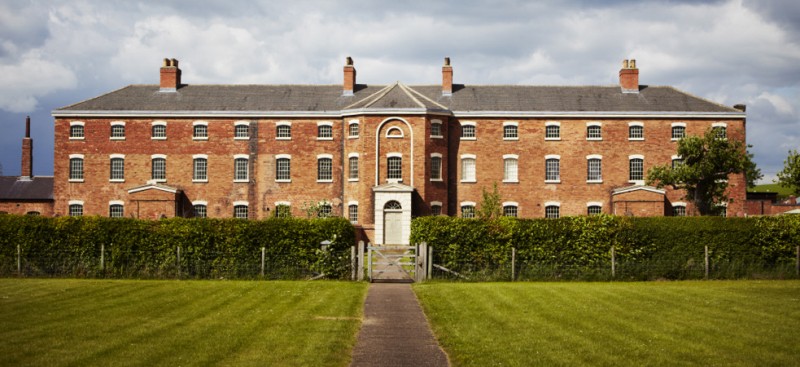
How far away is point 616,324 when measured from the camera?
602 inches

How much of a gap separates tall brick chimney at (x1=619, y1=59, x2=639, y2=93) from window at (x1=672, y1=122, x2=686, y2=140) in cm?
386

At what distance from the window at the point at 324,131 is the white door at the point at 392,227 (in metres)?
6.79

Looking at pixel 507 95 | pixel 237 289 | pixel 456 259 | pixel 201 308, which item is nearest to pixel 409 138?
pixel 507 95

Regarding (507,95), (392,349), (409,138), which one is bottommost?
(392,349)

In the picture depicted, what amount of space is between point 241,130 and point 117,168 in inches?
316

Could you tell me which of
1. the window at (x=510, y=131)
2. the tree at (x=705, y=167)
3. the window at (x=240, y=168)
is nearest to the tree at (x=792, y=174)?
the tree at (x=705, y=167)

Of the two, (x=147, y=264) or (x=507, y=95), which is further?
(x=507, y=95)

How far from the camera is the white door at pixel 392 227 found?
43531 millimetres

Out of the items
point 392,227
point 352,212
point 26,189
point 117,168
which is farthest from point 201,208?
point 26,189

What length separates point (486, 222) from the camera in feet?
86.4

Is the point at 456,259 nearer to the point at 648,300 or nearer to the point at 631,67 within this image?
the point at 648,300

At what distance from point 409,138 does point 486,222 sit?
18789mm

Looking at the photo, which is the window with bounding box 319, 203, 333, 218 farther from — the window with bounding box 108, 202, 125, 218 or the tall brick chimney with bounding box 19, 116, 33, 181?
the tall brick chimney with bounding box 19, 116, 33, 181

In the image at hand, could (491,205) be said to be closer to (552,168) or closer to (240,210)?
(552,168)
